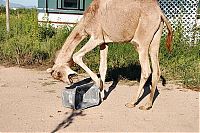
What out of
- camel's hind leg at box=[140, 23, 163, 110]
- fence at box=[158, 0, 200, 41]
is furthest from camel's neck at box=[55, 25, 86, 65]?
fence at box=[158, 0, 200, 41]

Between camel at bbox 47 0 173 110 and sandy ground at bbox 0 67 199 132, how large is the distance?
44cm

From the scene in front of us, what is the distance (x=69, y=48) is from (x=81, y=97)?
891mm

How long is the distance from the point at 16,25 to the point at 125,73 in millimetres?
6463

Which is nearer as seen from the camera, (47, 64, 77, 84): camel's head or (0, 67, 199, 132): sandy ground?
(0, 67, 199, 132): sandy ground

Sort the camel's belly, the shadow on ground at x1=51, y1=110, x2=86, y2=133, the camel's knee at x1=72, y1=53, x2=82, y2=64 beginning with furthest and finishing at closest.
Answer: the camel's knee at x1=72, y1=53, x2=82, y2=64
the camel's belly
the shadow on ground at x1=51, y1=110, x2=86, y2=133

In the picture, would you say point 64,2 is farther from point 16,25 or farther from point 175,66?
point 175,66

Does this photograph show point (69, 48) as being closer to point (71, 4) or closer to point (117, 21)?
point (117, 21)

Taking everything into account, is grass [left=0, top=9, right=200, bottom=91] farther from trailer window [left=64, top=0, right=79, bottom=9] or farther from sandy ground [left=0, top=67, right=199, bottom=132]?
trailer window [left=64, top=0, right=79, bottom=9]

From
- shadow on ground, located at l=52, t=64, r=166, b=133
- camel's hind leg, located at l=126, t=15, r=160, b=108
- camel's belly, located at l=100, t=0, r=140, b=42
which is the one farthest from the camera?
shadow on ground, located at l=52, t=64, r=166, b=133

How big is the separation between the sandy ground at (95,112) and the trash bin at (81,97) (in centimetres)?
12

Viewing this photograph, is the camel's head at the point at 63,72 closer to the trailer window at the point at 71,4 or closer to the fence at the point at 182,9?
the fence at the point at 182,9

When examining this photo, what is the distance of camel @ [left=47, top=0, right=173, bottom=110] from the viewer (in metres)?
6.83

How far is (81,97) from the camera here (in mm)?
7137

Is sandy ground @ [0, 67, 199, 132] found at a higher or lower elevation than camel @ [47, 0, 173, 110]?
lower
